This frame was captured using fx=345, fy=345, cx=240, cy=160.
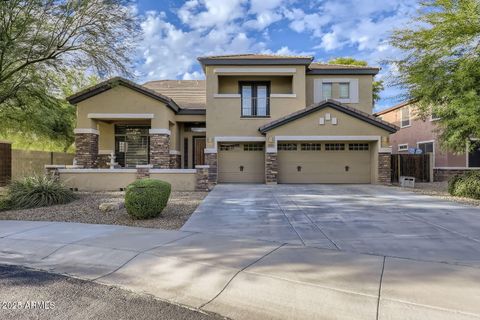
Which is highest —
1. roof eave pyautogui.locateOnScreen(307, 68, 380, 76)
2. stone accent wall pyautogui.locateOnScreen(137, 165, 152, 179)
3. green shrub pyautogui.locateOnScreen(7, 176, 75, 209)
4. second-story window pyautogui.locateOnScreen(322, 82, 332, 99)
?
roof eave pyautogui.locateOnScreen(307, 68, 380, 76)

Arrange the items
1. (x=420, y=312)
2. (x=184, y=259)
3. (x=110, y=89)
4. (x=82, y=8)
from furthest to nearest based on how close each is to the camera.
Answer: (x=110, y=89), (x=82, y=8), (x=184, y=259), (x=420, y=312)

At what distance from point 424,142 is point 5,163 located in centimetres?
2640

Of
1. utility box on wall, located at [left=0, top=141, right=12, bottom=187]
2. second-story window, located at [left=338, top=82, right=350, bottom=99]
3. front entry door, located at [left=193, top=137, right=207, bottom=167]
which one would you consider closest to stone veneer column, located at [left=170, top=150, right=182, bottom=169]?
front entry door, located at [left=193, top=137, right=207, bottom=167]

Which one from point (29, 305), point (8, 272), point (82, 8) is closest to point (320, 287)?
point (29, 305)

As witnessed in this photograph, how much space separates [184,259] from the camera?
573 cm

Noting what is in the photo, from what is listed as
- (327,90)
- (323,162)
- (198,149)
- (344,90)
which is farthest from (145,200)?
(344,90)

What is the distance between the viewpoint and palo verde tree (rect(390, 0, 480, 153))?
12453 mm

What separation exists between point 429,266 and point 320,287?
2.01 metres

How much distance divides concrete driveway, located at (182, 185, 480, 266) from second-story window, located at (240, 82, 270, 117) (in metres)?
8.26

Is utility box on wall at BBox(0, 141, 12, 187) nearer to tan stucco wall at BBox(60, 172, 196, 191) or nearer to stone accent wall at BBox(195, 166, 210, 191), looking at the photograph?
tan stucco wall at BBox(60, 172, 196, 191)

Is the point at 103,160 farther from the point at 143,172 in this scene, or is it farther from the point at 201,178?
the point at 201,178

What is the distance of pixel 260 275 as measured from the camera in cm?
496

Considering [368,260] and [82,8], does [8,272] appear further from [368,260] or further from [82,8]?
[82,8]

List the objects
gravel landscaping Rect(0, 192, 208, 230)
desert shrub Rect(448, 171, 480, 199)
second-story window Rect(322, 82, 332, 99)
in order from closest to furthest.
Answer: gravel landscaping Rect(0, 192, 208, 230), desert shrub Rect(448, 171, 480, 199), second-story window Rect(322, 82, 332, 99)
